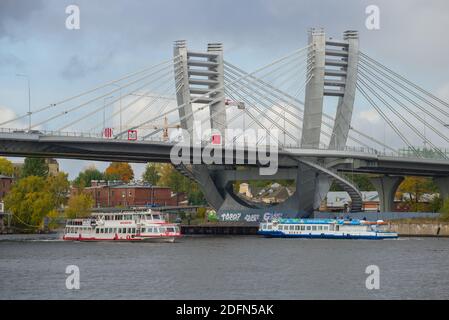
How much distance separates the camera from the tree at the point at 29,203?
449 ft

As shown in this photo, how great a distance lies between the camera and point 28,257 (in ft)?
255

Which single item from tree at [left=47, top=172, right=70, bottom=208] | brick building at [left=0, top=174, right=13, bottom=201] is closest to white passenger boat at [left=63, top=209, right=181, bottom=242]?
tree at [left=47, top=172, right=70, bottom=208]

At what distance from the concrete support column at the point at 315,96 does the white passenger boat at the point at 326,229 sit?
839 cm

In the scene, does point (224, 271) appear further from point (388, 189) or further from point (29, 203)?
point (29, 203)

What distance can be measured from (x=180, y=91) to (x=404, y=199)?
64.0m

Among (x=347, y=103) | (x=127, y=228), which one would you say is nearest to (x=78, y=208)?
(x=127, y=228)

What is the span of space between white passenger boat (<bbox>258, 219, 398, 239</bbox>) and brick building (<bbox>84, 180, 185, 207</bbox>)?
238 feet

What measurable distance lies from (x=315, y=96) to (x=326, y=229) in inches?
545

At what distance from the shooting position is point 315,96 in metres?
106

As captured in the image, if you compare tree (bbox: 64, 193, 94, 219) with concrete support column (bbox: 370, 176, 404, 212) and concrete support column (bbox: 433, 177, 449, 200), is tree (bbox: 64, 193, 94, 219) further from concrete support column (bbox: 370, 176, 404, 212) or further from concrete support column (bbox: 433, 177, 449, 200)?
concrete support column (bbox: 433, 177, 449, 200)
